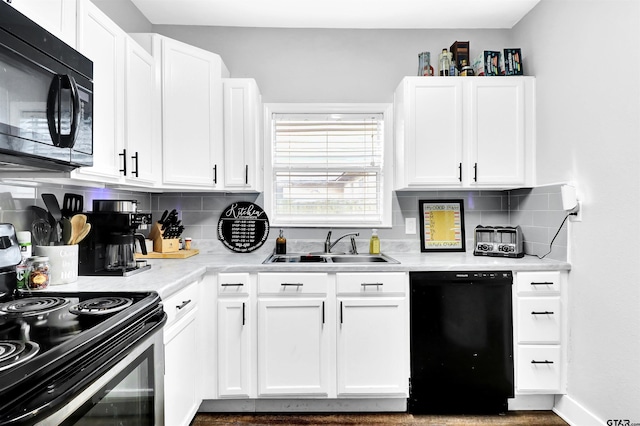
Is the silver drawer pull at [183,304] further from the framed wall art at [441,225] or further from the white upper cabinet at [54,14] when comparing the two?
the framed wall art at [441,225]

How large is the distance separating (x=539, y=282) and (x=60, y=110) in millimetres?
2540

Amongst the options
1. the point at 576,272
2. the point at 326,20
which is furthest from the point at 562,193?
the point at 326,20

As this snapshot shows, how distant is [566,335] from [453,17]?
2297mm

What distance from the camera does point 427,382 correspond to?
7.69 ft

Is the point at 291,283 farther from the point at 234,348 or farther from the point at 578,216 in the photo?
the point at 578,216

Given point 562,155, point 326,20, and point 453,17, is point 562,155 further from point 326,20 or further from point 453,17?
point 326,20

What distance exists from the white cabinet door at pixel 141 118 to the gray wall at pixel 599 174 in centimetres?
249

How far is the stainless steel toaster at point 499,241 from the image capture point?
264cm

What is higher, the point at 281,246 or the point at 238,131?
the point at 238,131

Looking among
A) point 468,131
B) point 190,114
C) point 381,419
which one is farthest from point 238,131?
point 381,419

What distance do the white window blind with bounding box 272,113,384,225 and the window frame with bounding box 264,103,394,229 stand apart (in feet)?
0.09

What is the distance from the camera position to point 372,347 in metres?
2.36

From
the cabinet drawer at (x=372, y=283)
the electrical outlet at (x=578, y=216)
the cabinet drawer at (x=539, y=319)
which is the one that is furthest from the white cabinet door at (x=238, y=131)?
the electrical outlet at (x=578, y=216)

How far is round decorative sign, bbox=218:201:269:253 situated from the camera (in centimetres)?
302
